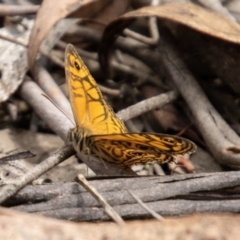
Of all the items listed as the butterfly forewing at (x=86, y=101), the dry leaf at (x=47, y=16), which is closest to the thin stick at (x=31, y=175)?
the butterfly forewing at (x=86, y=101)

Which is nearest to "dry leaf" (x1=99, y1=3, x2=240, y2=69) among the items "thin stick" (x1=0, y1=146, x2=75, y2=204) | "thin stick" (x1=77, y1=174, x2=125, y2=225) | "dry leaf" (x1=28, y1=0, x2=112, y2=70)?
"dry leaf" (x1=28, y1=0, x2=112, y2=70)

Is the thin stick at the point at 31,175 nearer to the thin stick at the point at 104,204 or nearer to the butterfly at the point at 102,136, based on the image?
the butterfly at the point at 102,136

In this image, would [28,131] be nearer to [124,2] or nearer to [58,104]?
[58,104]

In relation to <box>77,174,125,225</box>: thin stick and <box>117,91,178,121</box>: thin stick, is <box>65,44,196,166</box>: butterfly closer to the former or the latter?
<box>117,91,178,121</box>: thin stick

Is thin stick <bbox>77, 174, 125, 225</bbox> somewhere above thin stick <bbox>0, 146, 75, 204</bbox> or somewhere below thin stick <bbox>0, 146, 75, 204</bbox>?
above

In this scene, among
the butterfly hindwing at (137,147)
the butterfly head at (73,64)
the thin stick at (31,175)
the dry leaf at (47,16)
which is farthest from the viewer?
the dry leaf at (47,16)

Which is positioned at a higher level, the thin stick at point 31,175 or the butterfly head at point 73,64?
the butterfly head at point 73,64

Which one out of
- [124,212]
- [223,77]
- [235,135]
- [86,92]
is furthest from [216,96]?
[124,212]

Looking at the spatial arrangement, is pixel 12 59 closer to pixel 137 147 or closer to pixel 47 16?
pixel 47 16

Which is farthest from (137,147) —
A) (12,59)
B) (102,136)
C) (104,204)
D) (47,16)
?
(12,59)
